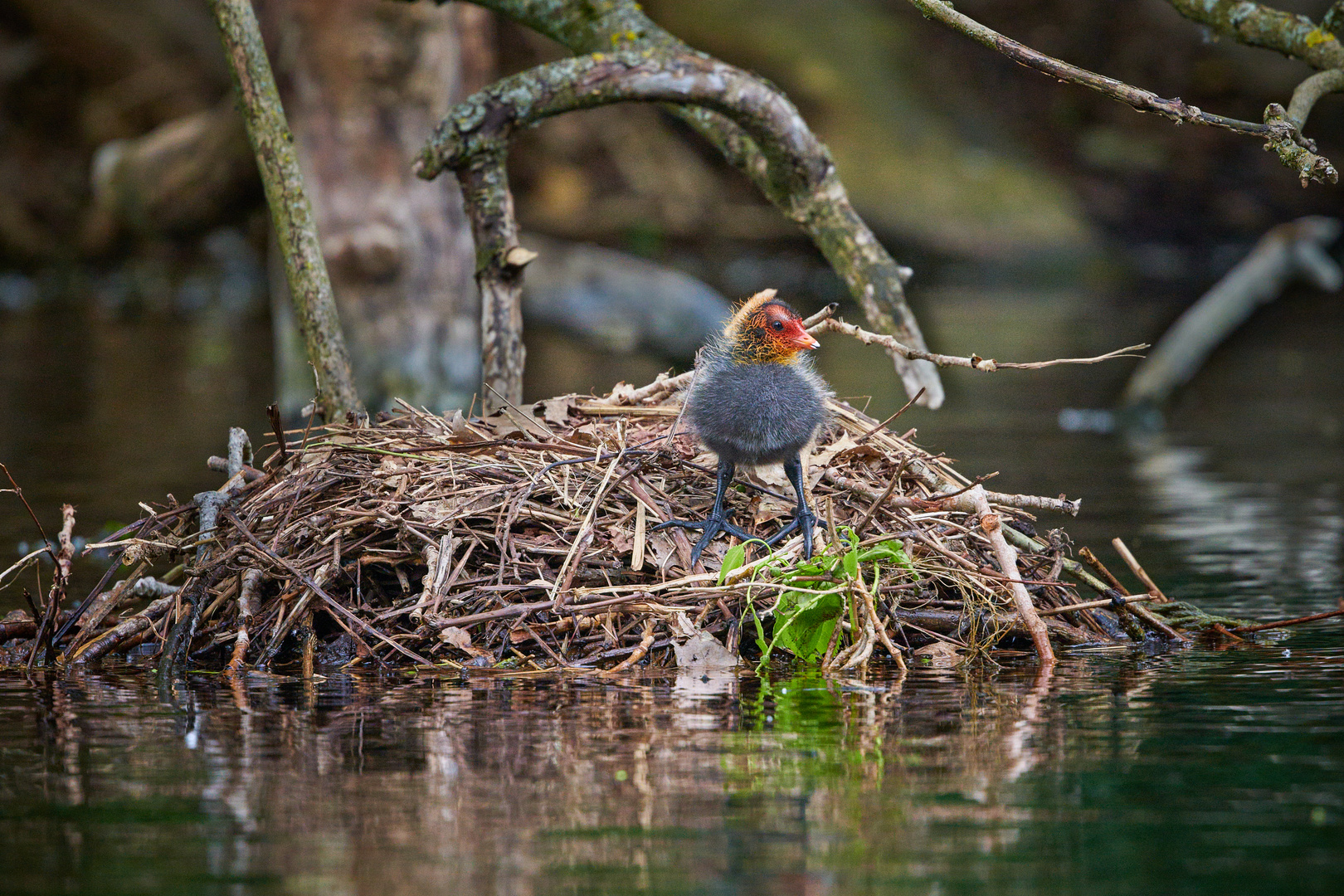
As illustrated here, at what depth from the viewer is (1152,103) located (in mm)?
4508

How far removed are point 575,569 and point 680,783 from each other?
157 centimetres

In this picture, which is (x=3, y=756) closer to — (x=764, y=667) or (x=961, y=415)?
(x=764, y=667)

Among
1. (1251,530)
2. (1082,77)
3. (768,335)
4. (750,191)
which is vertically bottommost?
(1251,530)

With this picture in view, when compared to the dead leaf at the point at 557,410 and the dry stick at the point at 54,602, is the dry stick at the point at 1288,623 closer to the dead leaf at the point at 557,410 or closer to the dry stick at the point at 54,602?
the dead leaf at the point at 557,410

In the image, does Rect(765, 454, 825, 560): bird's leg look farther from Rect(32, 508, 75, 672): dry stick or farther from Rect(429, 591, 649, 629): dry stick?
Rect(32, 508, 75, 672): dry stick

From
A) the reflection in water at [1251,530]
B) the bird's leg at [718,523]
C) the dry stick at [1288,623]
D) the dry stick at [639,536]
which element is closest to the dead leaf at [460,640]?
the dry stick at [639,536]

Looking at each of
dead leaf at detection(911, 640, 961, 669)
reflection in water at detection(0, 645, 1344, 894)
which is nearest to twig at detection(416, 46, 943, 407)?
dead leaf at detection(911, 640, 961, 669)

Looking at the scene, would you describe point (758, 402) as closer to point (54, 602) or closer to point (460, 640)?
point (460, 640)

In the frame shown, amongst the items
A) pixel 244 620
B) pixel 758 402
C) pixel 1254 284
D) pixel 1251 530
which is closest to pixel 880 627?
pixel 758 402

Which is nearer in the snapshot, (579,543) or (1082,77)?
(1082,77)

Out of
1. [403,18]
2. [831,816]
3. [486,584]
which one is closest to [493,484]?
[486,584]

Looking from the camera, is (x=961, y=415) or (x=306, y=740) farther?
(x=961, y=415)

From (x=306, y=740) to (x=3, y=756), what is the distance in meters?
0.73

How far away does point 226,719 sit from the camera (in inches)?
167
